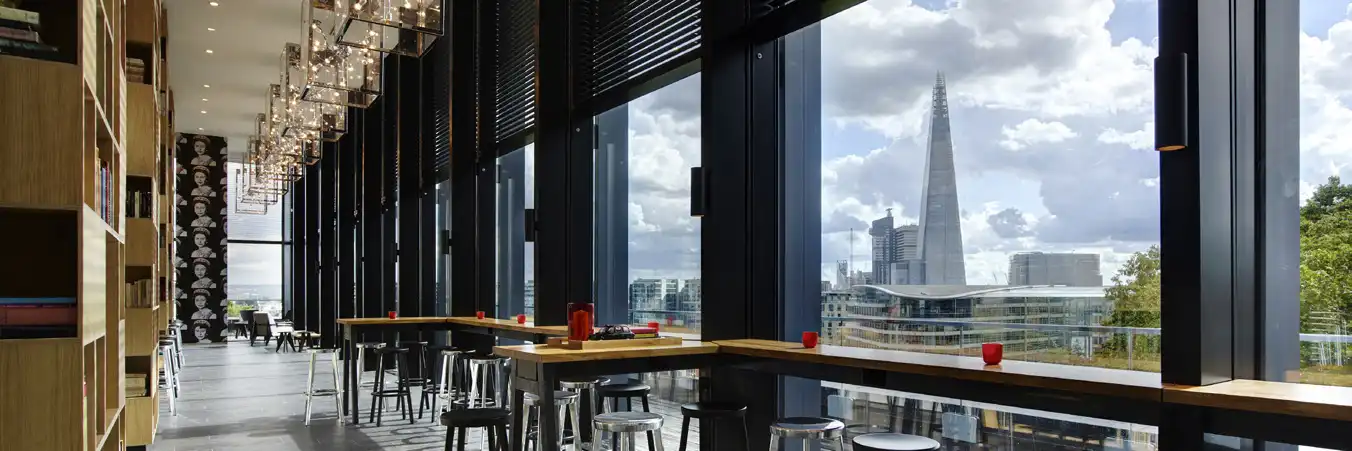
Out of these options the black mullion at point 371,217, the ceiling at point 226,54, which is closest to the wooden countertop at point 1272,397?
the ceiling at point 226,54

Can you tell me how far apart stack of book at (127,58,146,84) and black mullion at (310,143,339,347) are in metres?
10.1

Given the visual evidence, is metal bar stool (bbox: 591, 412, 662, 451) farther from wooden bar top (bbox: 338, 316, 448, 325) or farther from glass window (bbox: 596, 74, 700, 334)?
wooden bar top (bbox: 338, 316, 448, 325)

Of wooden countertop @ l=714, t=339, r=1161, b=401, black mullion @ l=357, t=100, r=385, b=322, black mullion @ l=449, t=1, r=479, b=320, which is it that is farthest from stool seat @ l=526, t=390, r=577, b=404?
black mullion @ l=357, t=100, r=385, b=322

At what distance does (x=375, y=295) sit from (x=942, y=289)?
11040mm

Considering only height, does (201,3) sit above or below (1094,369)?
above

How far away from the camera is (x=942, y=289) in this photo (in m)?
3.72

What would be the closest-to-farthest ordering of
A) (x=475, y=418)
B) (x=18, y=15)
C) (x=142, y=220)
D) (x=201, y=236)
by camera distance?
1. (x=18, y=15)
2. (x=475, y=418)
3. (x=142, y=220)
4. (x=201, y=236)

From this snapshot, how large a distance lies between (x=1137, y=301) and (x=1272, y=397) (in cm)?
76

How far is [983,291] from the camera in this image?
3.54 meters

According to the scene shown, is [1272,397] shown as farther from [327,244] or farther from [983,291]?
[327,244]

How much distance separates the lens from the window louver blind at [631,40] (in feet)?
16.7

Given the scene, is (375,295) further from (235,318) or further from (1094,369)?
(1094,369)

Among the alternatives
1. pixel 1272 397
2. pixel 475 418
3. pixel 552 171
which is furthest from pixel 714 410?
pixel 552 171

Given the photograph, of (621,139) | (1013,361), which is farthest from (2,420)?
(621,139)
